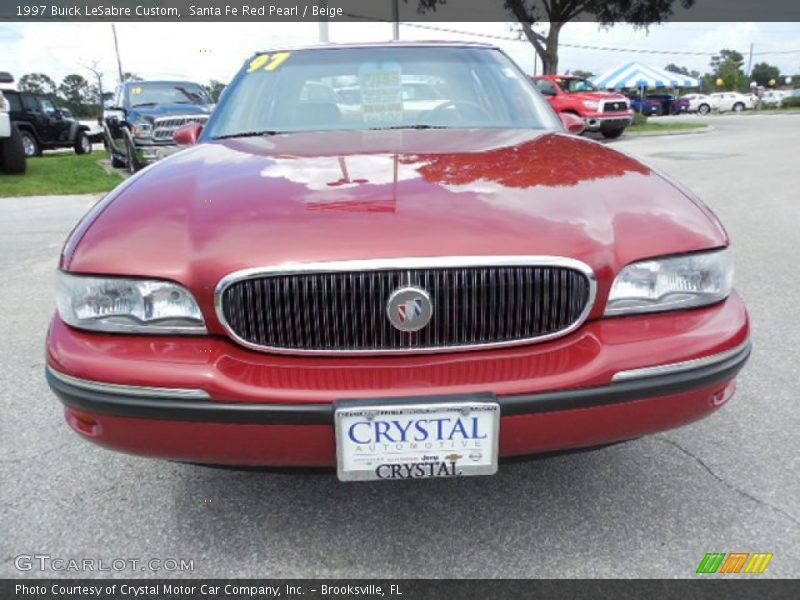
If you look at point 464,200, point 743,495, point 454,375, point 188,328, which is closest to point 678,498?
point 743,495

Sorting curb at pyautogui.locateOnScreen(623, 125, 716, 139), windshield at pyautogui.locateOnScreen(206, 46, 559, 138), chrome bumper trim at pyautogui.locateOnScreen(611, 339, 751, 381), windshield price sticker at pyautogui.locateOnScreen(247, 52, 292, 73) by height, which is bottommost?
curb at pyautogui.locateOnScreen(623, 125, 716, 139)

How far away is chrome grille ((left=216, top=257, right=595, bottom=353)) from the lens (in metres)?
1.60

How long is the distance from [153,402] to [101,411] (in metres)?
0.16

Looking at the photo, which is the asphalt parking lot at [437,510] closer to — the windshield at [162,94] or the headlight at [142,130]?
the headlight at [142,130]

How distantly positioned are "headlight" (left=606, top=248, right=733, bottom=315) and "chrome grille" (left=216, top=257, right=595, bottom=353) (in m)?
0.10

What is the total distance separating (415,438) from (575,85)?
2041 cm

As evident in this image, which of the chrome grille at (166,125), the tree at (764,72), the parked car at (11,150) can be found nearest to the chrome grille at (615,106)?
the chrome grille at (166,125)

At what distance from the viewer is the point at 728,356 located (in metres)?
1.74

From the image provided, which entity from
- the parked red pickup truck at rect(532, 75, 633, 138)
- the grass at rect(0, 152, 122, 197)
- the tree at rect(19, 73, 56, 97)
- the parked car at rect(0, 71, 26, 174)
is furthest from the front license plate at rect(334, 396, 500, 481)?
the tree at rect(19, 73, 56, 97)

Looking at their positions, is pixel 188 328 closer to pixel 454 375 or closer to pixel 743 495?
pixel 454 375

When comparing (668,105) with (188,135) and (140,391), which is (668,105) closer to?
(188,135)

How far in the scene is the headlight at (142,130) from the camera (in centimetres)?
1069

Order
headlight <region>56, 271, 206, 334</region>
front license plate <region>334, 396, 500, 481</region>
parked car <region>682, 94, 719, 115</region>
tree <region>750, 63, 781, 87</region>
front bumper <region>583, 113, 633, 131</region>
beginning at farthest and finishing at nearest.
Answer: tree <region>750, 63, 781, 87</region>, parked car <region>682, 94, 719, 115</region>, front bumper <region>583, 113, 633, 131</region>, headlight <region>56, 271, 206, 334</region>, front license plate <region>334, 396, 500, 481</region>

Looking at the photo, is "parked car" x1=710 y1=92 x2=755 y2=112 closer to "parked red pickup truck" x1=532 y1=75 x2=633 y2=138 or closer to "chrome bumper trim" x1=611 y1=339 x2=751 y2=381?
"parked red pickup truck" x1=532 y1=75 x2=633 y2=138
